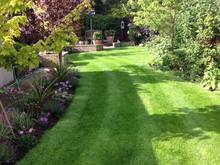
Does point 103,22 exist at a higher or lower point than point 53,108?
higher

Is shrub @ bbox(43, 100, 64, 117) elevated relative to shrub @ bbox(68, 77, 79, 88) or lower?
lower

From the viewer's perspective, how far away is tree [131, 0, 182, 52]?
808 cm

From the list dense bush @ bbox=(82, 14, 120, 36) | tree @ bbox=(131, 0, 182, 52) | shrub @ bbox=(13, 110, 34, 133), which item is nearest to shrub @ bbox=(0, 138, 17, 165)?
shrub @ bbox=(13, 110, 34, 133)

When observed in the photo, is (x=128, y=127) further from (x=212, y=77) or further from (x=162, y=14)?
(x=162, y=14)

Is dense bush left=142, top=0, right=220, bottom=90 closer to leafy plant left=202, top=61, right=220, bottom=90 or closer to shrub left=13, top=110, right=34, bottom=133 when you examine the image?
leafy plant left=202, top=61, right=220, bottom=90

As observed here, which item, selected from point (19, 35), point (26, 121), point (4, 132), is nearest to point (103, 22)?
point (19, 35)

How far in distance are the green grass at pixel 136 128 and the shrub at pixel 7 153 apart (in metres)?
0.22

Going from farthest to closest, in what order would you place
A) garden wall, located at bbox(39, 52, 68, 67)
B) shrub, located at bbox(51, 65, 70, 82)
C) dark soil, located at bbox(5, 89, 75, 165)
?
garden wall, located at bbox(39, 52, 68, 67)
shrub, located at bbox(51, 65, 70, 82)
dark soil, located at bbox(5, 89, 75, 165)

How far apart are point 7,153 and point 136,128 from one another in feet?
7.65

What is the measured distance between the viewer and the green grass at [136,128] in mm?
3498

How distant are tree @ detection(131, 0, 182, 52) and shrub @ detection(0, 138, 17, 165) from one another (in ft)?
21.9

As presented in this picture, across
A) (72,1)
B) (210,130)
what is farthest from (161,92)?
(72,1)

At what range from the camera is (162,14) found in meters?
8.65

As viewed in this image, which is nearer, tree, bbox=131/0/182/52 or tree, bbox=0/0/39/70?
tree, bbox=0/0/39/70
